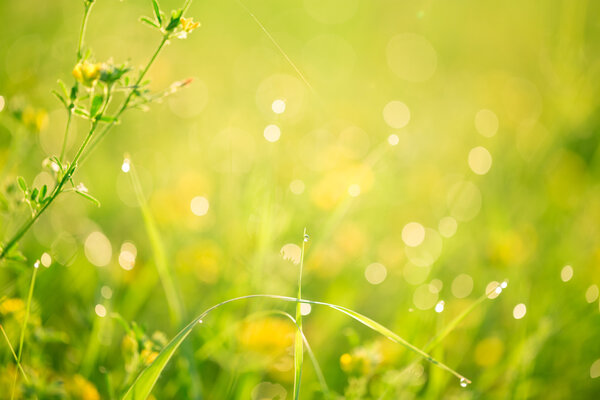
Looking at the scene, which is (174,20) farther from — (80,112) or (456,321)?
(456,321)

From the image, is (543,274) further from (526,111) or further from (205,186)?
(526,111)

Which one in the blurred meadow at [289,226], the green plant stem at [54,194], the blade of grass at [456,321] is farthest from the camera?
the blurred meadow at [289,226]

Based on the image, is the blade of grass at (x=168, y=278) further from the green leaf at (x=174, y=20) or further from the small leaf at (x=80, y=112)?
the green leaf at (x=174, y=20)

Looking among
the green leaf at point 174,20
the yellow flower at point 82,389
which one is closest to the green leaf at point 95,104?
the green leaf at point 174,20

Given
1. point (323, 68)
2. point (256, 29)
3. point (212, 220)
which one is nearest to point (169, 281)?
point (212, 220)

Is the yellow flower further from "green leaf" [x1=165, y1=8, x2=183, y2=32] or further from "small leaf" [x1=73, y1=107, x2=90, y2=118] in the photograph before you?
"green leaf" [x1=165, y1=8, x2=183, y2=32]

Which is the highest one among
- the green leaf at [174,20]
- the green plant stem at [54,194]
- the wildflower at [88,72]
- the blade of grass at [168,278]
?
the green leaf at [174,20]

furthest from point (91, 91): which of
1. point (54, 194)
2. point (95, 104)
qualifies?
point (54, 194)
